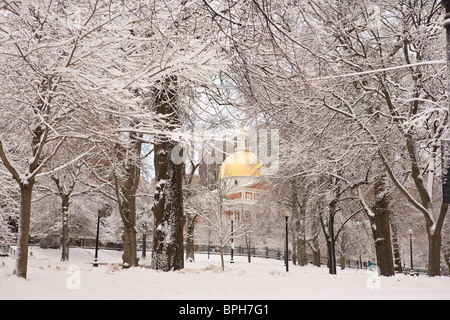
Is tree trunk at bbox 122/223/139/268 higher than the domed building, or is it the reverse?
the domed building

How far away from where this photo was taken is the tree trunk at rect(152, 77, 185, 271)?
10.0 m

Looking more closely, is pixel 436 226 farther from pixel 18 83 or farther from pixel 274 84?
pixel 18 83

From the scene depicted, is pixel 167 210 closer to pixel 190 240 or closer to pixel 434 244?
pixel 434 244

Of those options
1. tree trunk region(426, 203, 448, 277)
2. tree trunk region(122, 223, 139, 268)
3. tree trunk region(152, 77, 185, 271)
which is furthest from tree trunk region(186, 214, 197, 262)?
tree trunk region(426, 203, 448, 277)

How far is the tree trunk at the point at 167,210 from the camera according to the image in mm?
10039

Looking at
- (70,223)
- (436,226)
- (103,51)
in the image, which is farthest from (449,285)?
(70,223)

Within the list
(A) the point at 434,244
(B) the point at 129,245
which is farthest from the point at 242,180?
(A) the point at 434,244

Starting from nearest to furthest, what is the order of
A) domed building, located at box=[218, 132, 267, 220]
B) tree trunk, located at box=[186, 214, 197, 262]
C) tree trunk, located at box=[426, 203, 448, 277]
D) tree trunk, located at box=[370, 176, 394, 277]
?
tree trunk, located at box=[426, 203, 448, 277] < tree trunk, located at box=[370, 176, 394, 277] < domed building, located at box=[218, 132, 267, 220] < tree trunk, located at box=[186, 214, 197, 262]

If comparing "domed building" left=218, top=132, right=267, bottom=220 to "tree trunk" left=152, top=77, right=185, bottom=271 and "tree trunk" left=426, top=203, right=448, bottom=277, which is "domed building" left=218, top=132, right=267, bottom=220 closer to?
"tree trunk" left=152, top=77, right=185, bottom=271

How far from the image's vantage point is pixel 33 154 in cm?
806

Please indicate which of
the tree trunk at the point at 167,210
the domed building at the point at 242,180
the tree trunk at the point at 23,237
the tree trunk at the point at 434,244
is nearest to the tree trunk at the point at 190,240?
the domed building at the point at 242,180

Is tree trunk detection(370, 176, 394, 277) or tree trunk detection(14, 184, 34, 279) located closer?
tree trunk detection(14, 184, 34, 279)

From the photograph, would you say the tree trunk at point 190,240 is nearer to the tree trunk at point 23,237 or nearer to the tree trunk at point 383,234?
the tree trunk at point 383,234

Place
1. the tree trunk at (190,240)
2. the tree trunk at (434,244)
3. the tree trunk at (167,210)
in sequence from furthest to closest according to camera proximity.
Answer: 1. the tree trunk at (190,240)
2. the tree trunk at (434,244)
3. the tree trunk at (167,210)
